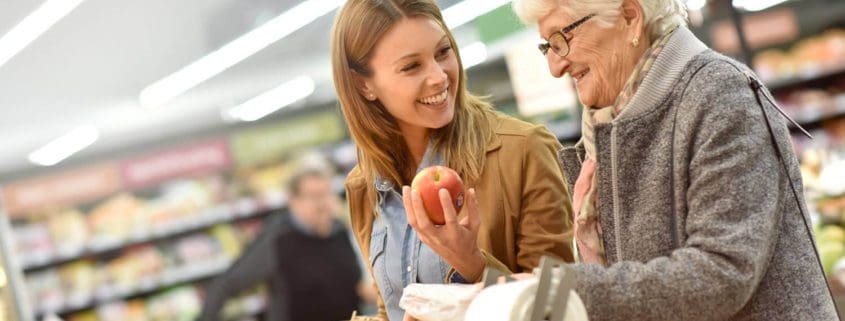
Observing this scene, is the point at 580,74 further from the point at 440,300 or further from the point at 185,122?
the point at 185,122

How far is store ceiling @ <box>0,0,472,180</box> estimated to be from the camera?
708cm

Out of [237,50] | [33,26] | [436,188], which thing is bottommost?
[436,188]

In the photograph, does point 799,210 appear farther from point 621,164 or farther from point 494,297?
point 494,297

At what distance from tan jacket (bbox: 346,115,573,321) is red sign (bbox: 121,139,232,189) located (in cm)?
481

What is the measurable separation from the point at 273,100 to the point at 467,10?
1.37 m

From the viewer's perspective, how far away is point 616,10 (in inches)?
67.2

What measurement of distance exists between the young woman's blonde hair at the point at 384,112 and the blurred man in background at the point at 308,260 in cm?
420

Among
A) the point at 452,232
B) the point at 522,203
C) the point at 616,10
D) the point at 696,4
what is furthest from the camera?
the point at 696,4

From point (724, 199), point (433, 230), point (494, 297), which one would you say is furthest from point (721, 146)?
point (433, 230)

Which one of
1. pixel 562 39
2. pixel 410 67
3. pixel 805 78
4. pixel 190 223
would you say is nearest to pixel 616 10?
pixel 562 39

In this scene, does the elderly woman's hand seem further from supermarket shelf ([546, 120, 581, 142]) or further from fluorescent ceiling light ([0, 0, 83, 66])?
fluorescent ceiling light ([0, 0, 83, 66])

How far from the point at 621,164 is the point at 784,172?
236 millimetres

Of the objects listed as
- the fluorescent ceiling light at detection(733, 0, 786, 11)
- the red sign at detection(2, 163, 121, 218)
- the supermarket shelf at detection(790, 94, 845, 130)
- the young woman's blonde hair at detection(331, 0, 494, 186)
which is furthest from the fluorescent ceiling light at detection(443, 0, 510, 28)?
the young woman's blonde hair at detection(331, 0, 494, 186)

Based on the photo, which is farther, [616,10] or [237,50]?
[237,50]
